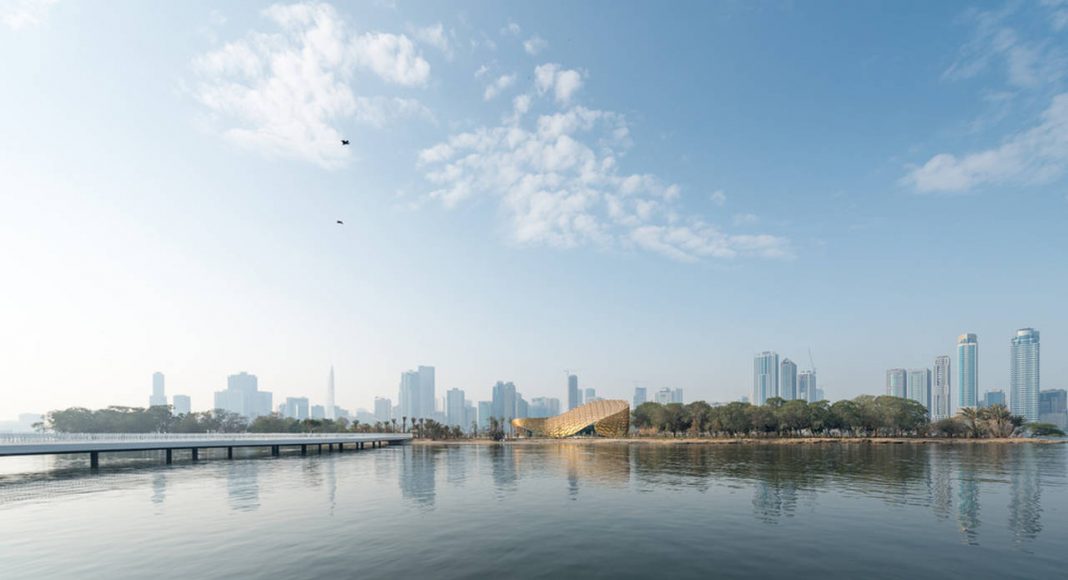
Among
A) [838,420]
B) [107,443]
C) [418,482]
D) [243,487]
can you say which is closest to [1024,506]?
[418,482]

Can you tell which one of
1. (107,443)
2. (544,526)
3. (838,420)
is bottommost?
(838,420)

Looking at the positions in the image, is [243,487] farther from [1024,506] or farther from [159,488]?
[1024,506]

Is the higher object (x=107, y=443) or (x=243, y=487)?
(x=243, y=487)

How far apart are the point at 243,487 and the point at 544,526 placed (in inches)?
1458

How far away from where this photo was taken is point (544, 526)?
31.3m

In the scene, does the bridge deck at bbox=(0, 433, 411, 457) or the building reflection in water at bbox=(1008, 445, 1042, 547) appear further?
the bridge deck at bbox=(0, 433, 411, 457)

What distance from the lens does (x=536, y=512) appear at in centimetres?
3584

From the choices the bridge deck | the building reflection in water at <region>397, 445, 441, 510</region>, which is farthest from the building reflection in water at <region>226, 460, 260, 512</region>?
the bridge deck

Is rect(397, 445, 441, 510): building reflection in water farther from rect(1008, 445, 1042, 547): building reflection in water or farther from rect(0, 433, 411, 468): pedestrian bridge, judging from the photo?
rect(1008, 445, 1042, 547): building reflection in water

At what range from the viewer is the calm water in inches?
915

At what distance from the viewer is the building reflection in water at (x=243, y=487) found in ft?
130

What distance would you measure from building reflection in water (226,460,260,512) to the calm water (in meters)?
0.41

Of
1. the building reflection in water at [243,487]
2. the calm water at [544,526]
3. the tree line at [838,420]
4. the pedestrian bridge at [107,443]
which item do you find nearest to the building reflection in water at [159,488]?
the calm water at [544,526]

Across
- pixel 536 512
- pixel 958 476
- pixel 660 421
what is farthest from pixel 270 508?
pixel 660 421
